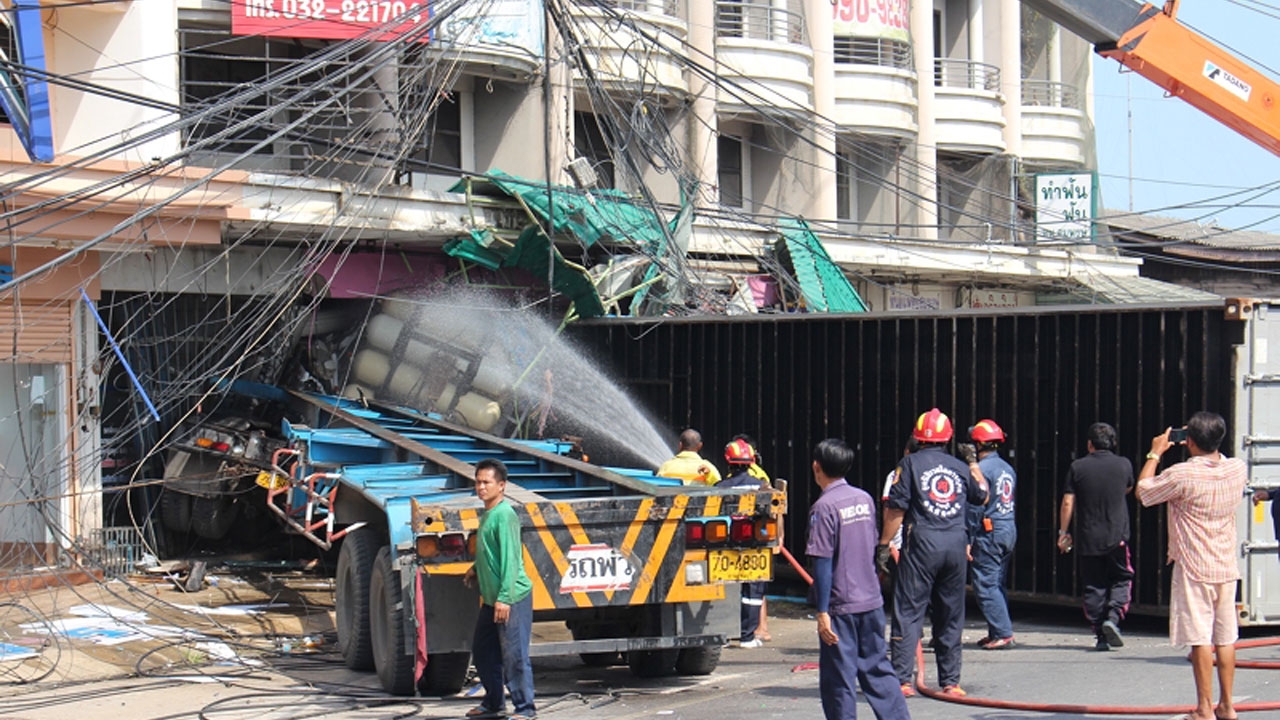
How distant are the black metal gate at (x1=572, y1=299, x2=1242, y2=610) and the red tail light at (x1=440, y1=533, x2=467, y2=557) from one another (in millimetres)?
5689

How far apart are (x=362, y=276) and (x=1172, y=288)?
764 inches

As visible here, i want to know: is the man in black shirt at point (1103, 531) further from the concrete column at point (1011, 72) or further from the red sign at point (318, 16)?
the concrete column at point (1011, 72)

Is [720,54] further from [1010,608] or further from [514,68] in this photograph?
[1010,608]

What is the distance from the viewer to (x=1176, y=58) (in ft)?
47.0

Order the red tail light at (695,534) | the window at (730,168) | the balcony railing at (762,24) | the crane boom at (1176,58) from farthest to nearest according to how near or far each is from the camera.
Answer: the window at (730,168) < the balcony railing at (762,24) < the crane boom at (1176,58) < the red tail light at (695,534)

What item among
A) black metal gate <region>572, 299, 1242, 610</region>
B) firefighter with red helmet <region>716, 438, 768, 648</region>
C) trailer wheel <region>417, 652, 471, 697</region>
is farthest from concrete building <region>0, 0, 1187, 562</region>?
firefighter with red helmet <region>716, 438, 768, 648</region>

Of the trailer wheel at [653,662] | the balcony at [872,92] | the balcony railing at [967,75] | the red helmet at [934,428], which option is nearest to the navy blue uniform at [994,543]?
the red helmet at [934,428]

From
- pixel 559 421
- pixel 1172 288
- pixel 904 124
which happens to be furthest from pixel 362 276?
pixel 1172 288

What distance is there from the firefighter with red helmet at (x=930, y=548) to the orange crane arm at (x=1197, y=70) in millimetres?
7390

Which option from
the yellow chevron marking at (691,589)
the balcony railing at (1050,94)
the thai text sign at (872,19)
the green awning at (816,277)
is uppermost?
the thai text sign at (872,19)

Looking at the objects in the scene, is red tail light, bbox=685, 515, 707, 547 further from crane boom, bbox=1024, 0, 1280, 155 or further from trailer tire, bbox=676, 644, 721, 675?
crane boom, bbox=1024, 0, 1280, 155

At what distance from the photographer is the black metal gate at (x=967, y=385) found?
1108 cm


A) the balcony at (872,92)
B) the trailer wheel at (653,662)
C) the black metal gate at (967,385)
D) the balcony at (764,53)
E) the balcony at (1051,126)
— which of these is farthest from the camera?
the balcony at (1051,126)

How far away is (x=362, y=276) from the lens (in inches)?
664
